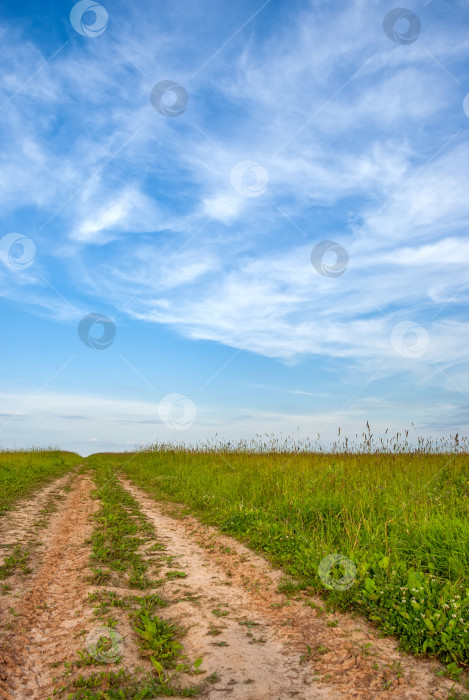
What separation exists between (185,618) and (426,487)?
5.75m

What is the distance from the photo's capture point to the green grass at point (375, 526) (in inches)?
168

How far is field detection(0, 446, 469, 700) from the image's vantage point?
3.62m

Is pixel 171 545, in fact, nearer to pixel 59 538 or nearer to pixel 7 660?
pixel 59 538

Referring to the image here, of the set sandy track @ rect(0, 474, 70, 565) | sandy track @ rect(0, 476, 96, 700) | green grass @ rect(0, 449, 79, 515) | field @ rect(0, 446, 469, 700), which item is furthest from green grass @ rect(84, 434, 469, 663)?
green grass @ rect(0, 449, 79, 515)

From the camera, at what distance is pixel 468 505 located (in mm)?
6957

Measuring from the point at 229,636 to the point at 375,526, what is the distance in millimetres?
2961

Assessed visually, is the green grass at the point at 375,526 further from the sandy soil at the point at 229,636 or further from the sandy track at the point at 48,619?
the sandy track at the point at 48,619

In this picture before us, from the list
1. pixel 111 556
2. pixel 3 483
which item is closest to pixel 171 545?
pixel 111 556

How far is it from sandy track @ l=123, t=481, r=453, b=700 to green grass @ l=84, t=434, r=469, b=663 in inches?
11.6

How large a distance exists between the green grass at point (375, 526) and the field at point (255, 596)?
27mm

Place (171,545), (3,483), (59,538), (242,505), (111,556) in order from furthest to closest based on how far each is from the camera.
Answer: (3,483) → (242,505) → (59,538) → (171,545) → (111,556)

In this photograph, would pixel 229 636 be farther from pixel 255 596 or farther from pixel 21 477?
pixel 21 477

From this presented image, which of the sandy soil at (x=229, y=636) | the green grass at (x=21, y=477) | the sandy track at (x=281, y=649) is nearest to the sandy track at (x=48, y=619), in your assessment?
the sandy soil at (x=229, y=636)

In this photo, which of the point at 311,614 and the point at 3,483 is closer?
the point at 311,614
